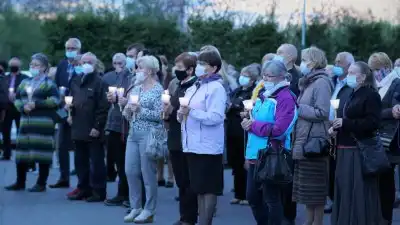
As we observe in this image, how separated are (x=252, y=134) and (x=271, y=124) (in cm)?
35

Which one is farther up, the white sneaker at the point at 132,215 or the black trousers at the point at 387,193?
the black trousers at the point at 387,193

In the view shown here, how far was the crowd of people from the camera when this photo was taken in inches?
363

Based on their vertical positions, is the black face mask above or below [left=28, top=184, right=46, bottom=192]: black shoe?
above

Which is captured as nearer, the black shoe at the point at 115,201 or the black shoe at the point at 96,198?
the black shoe at the point at 115,201

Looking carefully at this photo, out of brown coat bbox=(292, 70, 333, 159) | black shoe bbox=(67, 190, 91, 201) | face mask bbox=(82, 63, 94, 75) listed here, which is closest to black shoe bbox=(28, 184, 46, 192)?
black shoe bbox=(67, 190, 91, 201)

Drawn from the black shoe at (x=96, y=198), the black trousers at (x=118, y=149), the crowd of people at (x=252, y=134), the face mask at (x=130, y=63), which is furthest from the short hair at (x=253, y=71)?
the black shoe at (x=96, y=198)

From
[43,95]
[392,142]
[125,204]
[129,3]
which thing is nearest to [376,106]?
[392,142]

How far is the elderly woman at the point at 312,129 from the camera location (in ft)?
32.2

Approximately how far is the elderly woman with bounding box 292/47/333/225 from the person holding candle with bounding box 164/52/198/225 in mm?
1267

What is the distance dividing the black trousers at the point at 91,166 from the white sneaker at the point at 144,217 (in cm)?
202

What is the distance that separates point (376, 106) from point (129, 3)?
50.7ft

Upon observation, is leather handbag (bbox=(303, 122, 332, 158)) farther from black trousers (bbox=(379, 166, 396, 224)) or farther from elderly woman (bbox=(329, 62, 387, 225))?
black trousers (bbox=(379, 166, 396, 224))

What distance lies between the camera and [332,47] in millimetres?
23578

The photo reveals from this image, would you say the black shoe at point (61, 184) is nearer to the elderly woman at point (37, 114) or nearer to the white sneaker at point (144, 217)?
the elderly woman at point (37, 114)
